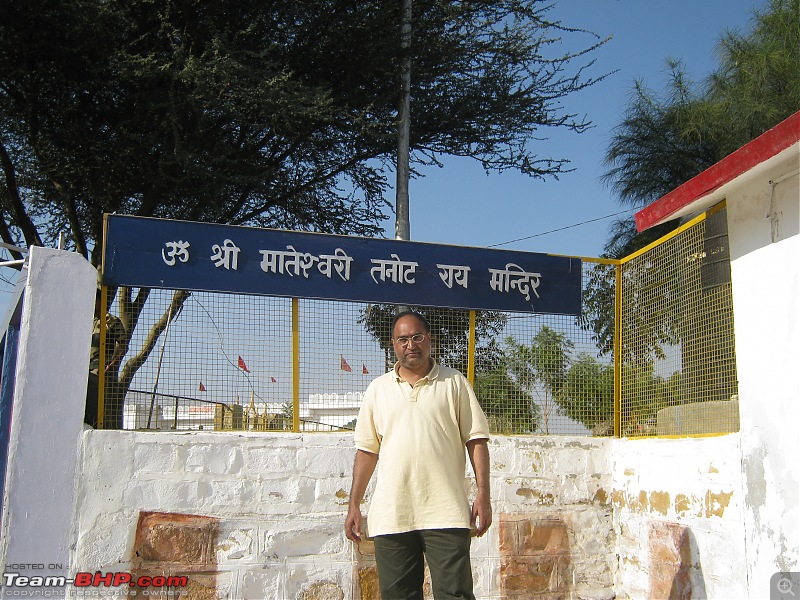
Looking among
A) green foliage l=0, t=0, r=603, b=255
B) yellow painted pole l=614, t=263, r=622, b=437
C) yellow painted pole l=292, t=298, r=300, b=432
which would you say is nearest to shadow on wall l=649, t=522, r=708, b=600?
yellow painted pole l=614, t=263, r=622, b=437

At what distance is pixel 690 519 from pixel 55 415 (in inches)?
153

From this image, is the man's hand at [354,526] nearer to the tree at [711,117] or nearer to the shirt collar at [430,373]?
the shirt collar at [430,373]

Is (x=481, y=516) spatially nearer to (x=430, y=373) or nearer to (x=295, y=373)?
(x=430, y=373)

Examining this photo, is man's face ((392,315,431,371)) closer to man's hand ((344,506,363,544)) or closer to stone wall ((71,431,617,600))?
man's hand ((344,506,363,544))

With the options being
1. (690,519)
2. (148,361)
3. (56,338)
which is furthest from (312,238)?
(690,519)

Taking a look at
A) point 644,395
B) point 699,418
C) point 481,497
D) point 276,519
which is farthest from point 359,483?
point 644,395

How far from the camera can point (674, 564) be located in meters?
5.11

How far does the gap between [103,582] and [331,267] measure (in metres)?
2.41

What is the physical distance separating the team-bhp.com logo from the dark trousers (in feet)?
5.86

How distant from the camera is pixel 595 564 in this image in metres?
5.74

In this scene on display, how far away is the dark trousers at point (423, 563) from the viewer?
11.9ft

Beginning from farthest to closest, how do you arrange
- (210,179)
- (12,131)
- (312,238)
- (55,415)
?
(12,131), (210,179), (312,238), (55,415)

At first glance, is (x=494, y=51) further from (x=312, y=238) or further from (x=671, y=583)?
(x=671, y=583)

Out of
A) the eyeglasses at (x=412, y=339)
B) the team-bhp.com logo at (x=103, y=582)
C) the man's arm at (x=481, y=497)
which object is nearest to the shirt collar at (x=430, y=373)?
the eyeglasses at (x=412, y=339)
